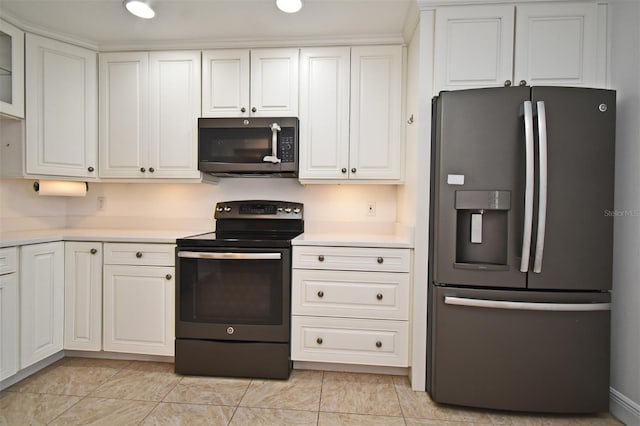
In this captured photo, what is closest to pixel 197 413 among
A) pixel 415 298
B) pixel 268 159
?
pixel 415 298

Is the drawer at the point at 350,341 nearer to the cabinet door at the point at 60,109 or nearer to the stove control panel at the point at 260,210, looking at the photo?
the stove control panel at the point at 260,210

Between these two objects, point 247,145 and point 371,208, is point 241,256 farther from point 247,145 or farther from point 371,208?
point 371,208

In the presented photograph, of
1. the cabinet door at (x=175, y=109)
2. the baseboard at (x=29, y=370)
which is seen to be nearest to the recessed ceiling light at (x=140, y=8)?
the cabinet door at (x=175, y=109)

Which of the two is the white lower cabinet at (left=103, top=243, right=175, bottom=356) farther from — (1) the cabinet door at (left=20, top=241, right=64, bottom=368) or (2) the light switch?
(2) the light switch

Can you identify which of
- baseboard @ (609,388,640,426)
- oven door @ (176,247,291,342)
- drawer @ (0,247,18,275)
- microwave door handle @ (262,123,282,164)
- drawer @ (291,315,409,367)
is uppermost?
microwave door handle @ (262,123,282,164)

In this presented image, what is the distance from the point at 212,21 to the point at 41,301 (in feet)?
7.02

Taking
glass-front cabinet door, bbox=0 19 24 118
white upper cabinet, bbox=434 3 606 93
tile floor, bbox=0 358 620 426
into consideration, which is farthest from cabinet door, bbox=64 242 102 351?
white upper cabinet, bbox=434 3 606 93

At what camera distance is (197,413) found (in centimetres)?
166

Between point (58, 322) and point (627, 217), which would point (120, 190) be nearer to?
point (58, 322)

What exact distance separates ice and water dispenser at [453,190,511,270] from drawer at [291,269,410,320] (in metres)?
0.41

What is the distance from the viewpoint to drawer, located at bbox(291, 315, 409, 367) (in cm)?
194

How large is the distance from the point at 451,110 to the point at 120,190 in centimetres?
270

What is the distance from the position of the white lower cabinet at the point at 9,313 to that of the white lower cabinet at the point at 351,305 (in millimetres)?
1647

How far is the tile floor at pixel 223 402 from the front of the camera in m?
1.62
